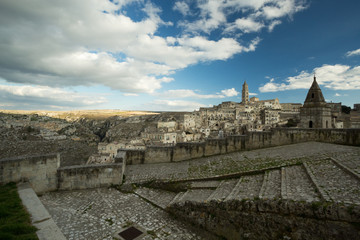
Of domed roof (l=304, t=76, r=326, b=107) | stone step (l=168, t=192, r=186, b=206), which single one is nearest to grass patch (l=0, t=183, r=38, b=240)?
stone step (l=168, t=192, r=186, b=206)

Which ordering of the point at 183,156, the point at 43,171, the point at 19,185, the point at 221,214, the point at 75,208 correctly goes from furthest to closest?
1. the point at 183,156
2. the point at 43,171
3. the point at 19,185
4. the point at 75,208
5. the point at 221,214

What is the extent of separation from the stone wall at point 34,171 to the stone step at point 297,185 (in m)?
11.4

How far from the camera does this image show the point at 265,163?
984 cm

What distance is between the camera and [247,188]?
293 inches

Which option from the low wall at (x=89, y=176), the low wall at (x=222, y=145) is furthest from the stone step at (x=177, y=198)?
the low wall at (x=222, y=145)

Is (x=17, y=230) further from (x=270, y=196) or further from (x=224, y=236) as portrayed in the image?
A: (x=270, y=196)

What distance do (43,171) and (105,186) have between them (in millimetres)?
3396

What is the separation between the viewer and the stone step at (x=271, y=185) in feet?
20.1

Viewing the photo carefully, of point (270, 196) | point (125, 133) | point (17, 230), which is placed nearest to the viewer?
point (17, 230)

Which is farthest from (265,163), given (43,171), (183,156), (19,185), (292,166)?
(19,185)

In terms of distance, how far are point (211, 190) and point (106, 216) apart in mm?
4931

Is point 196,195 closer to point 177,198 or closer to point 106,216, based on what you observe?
point 177,198

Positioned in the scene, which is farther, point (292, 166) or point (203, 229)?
point (292, 166)

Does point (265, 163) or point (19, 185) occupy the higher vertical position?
point (265, 163)
